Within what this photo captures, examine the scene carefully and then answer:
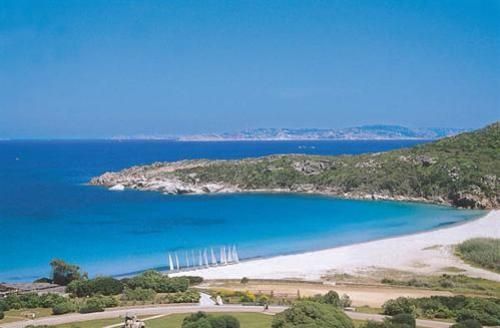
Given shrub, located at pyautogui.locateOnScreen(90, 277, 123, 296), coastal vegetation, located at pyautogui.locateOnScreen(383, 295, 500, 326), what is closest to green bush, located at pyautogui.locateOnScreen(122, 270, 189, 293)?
shrub, located at pyautogui.locateOnScreen(90, 277, 123, 296)

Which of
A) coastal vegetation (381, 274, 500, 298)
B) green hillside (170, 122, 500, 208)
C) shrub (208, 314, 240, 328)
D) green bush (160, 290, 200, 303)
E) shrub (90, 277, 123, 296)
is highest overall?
green hillside (170, 122, 500, 208)

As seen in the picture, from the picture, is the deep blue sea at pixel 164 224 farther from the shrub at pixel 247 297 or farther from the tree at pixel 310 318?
the tree at pixel 310 318

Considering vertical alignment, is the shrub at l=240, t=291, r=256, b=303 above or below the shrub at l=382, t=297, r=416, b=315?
above

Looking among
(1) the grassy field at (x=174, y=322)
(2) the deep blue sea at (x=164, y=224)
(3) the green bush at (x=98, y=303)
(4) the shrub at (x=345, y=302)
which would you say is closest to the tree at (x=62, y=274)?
(2) the deep blue sea at (x=164, y=224)

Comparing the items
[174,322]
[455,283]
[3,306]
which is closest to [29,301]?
[3,306]

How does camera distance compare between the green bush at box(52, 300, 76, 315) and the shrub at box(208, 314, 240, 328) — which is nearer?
the shrub at box(208, 314, 240, 328)

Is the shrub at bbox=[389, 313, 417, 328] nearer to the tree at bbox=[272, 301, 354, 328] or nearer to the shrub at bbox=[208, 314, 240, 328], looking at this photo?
the tree at bbox=[272, 301, 354, 328]

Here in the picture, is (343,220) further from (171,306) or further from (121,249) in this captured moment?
(171,306)

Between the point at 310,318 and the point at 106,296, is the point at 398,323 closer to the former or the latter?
the point at 310,318
